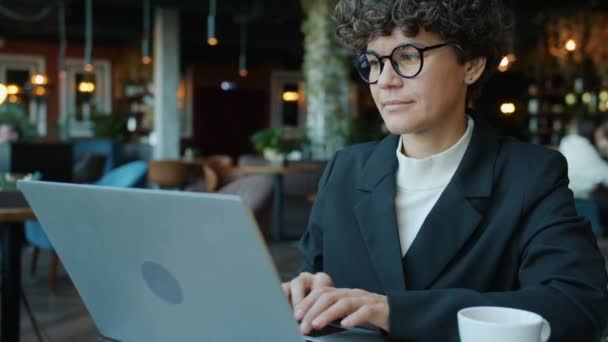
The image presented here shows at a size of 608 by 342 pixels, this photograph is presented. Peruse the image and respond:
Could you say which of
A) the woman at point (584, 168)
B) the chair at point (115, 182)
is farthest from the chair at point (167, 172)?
the woman at point (584, 168)

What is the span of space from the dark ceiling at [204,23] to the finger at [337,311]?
1080cm

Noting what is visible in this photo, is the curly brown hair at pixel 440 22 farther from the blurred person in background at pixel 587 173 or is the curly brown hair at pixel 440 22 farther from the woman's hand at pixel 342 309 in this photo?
the blurred person in background at pixel 587 173

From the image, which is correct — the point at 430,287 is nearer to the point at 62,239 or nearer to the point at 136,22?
the point at 62,239

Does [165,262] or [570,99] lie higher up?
[570,99]

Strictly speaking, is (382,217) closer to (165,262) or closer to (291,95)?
(165,262)

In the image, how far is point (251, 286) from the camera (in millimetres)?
782

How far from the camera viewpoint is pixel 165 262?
0.87 metres

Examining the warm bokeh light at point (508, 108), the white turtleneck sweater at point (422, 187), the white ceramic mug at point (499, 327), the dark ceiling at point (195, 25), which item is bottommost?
the white ceramic mug at point (499, 327)

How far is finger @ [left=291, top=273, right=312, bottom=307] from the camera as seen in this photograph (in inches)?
43.6

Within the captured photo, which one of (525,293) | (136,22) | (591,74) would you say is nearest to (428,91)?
(525,293)

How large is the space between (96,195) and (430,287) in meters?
0.60

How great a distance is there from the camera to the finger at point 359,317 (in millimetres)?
947

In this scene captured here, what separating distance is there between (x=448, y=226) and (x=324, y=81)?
8.37 metres

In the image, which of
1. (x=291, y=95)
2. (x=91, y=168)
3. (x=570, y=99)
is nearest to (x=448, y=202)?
(x=91, y=168)
